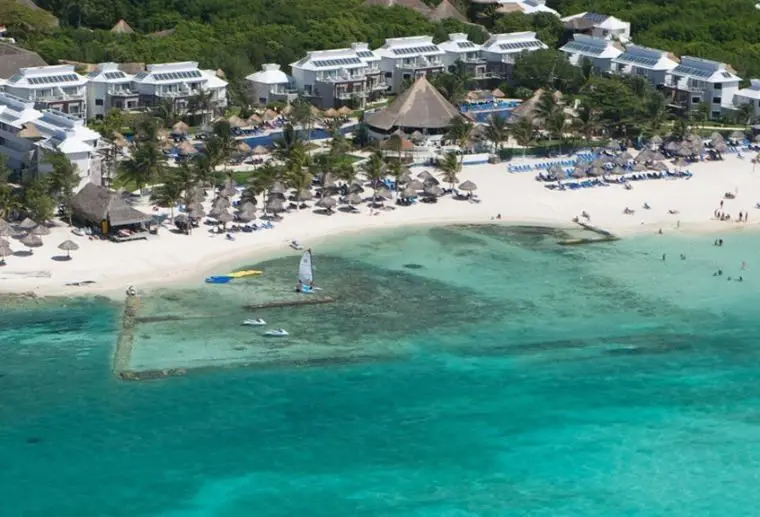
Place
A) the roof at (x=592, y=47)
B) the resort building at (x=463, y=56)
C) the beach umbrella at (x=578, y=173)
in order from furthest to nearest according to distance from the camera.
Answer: the resort building at (x=463, y=56) < the roof at (x=592, y=47) < the beach umbrella at (x=578, y=173)

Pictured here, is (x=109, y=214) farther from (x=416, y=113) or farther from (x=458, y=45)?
(x=458, y=45)

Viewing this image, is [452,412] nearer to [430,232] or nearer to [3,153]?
[430,232]

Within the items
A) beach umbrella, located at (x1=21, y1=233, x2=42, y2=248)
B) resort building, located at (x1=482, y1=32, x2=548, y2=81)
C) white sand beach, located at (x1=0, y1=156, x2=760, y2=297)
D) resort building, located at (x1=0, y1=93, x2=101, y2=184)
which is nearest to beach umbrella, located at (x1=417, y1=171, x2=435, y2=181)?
white sand beach, located at (x1=0, y1=156, x2=760, y2=297)

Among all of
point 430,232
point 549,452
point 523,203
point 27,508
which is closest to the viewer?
point 27,508

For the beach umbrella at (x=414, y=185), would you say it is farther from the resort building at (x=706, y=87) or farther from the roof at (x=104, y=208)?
the resort building at (x=706, y=87)

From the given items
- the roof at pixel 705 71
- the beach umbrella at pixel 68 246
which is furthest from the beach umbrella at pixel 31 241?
the roof at pixel 705 71

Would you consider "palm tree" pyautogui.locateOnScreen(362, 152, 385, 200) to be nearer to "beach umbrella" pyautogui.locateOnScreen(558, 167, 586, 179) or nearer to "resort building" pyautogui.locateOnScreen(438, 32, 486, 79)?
"beach umbrella" pyautogui.locateOnScreen(558, 167, 586, 179)

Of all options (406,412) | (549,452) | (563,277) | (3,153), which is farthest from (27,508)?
(3,153)
